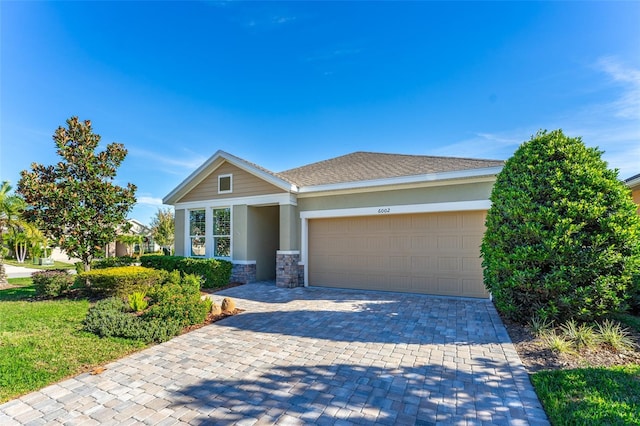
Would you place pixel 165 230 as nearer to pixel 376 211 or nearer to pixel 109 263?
pixel 109 263

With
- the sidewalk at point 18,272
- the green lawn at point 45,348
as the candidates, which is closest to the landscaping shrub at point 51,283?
the green lawn at point 45,348

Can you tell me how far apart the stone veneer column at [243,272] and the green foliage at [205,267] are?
0.72ft

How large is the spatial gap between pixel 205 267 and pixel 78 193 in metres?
4.72

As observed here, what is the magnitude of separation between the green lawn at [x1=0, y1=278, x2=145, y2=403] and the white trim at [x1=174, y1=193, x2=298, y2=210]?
5.71 metres

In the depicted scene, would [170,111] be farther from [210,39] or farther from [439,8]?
[439,8]

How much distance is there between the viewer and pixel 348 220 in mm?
10086

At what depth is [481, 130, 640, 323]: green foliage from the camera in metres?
4.96

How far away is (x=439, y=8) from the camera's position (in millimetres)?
8516

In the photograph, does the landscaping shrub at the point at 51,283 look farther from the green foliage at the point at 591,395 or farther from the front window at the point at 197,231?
the green foliage at the point at 591,395

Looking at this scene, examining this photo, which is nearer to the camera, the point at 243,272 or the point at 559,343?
the point at 559,343

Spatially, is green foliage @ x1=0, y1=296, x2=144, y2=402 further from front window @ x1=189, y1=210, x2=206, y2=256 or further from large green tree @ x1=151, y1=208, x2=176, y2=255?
large green tree @ x1=151, y1=208, x2=176, y2=255

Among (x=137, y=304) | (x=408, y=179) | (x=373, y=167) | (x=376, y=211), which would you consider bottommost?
(x=137, y=304)

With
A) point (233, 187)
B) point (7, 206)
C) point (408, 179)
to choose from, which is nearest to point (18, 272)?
point (7, 206)

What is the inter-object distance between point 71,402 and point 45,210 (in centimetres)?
881
